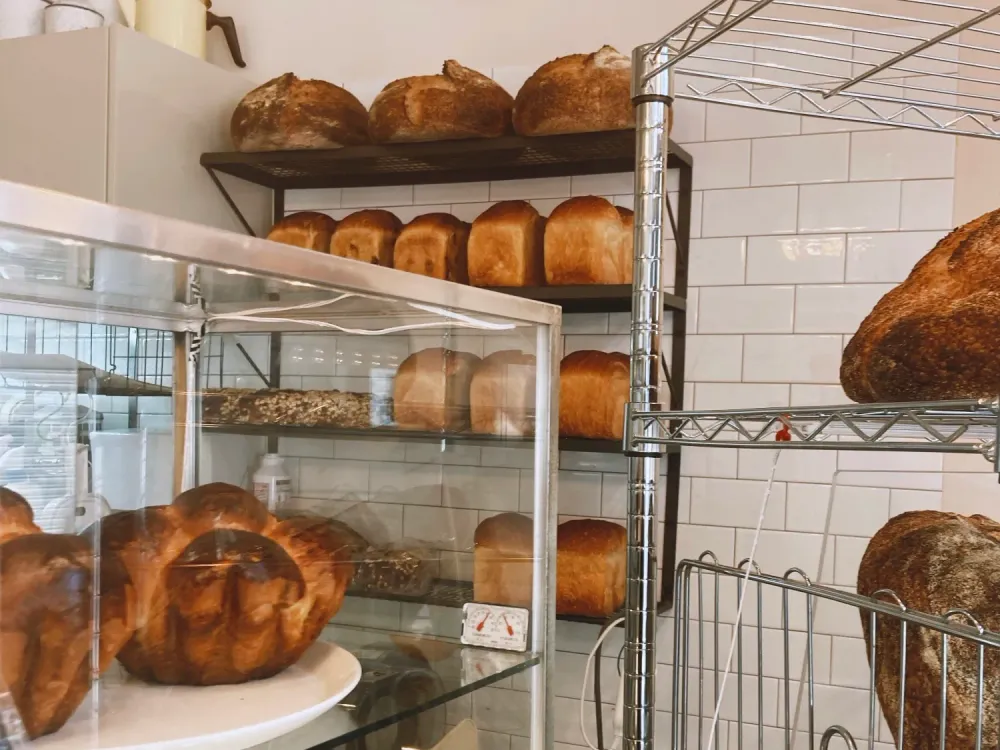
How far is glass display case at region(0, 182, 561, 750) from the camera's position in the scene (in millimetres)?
547

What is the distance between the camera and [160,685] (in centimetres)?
62

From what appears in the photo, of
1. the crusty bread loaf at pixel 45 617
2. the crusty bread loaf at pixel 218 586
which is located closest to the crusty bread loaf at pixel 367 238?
the crusty bread loaf at pixel 218 586

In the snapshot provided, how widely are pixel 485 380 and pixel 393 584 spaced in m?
0.25

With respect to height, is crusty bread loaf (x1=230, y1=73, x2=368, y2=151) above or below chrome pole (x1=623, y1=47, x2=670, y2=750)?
above

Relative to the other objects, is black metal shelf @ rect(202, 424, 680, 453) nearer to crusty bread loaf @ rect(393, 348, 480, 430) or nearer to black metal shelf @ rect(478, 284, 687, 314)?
crusty bread loaf @ rect(393, 348, 480, 430)

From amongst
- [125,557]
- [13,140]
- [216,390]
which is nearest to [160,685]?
[125,557]

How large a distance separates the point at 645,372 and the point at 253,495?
36cm

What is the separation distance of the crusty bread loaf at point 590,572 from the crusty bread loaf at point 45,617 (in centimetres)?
98

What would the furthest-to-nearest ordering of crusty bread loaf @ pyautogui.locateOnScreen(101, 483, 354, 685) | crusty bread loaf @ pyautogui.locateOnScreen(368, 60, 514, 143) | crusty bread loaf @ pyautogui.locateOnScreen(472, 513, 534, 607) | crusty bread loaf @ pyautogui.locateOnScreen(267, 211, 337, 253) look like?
crusty bread loaf @ pyautogui.locateOnScreen(267, 211, 337, 253) → crusty bread loaf @ pyautogui.locateOnScreen(368, 60, 514, 143) → crusty bread loaf @ pyautogui.locateOnScreen(472, 513, 534, 607) → crusty bread loaf @ pyautogui.locateOnScreen(101, 483, 354, 685)

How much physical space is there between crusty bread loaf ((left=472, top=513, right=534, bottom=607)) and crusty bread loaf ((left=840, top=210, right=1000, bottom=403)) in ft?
1.29

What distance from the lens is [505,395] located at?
3.20ft

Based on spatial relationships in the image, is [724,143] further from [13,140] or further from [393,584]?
[13,140]

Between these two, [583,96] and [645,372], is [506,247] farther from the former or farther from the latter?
[645,372]

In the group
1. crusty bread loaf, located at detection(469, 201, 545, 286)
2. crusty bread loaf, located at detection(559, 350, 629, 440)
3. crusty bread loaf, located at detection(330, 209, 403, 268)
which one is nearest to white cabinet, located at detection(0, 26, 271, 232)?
crusty bread loaf, located at detection(330, 209, 403, 268)
